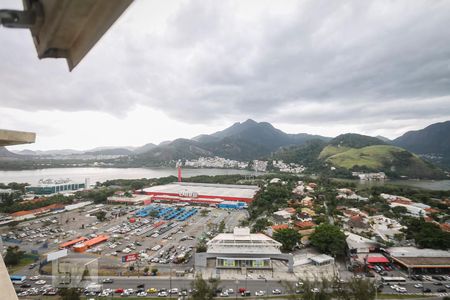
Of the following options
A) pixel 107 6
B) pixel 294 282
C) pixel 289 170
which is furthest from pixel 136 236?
pixel 289 170

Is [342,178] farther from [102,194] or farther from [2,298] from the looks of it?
[2,298]

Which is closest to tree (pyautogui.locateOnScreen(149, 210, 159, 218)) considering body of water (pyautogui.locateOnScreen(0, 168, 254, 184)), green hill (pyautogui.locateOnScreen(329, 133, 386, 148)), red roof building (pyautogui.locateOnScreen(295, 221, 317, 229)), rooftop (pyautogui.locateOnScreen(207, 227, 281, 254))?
rooftop (pyautogui.locateOnScreen(207, 227, 281, 254))

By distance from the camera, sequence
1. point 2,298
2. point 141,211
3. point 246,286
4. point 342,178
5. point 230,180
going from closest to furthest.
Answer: point 2,298 → point 246,286 → point 141,211 → point 230,180 → point 342,178

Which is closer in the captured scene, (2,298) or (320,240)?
(2,298)

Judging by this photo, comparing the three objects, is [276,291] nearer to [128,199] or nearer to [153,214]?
[153,214]

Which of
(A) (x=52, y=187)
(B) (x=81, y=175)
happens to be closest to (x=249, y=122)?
(B) (x=81, y=175)

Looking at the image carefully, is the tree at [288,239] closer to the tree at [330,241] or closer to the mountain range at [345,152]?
the tree at [330,241]
